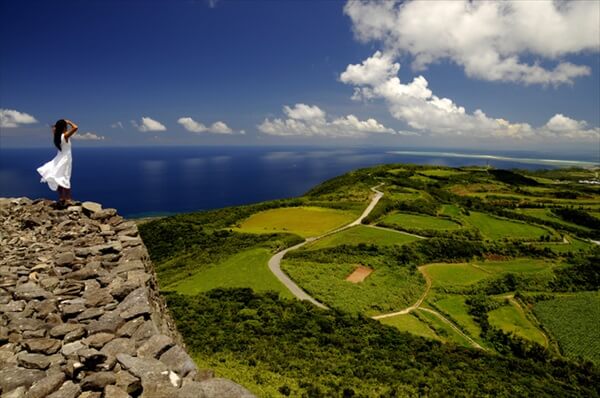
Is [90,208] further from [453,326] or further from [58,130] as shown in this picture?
[453,326]

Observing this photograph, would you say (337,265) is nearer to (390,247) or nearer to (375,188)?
(390,247)

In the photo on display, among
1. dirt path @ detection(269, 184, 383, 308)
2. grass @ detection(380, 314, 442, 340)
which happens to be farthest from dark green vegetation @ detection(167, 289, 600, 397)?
dirt path @ detection(269, 184, 383, 308)

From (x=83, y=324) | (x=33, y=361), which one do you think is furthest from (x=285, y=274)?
(x=33, y=361)

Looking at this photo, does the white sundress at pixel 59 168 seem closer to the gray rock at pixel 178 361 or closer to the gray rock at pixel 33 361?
the gray rock at pixel 33 361

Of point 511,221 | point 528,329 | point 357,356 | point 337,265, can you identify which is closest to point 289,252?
point 337,265

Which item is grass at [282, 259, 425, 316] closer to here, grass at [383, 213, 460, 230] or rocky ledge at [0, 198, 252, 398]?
grass at [383, 213, 460, 230]

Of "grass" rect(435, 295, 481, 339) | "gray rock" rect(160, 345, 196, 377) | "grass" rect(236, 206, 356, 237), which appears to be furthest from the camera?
"grass" rect(236, 206, 356, 237)
